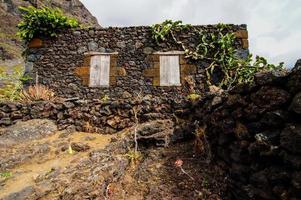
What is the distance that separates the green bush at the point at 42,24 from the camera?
1253cm

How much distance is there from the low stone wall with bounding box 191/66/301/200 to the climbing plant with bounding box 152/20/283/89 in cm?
700

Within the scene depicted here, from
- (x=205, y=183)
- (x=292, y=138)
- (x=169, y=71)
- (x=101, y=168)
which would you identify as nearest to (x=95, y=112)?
(x=101, y=168)

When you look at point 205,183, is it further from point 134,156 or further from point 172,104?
point 172,104

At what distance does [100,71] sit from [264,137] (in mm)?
9308

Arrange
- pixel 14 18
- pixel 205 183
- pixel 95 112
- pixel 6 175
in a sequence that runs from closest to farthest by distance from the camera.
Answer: pixel 205 183 < pixel 6 175 < pixel 95 112 < pixel 14 18

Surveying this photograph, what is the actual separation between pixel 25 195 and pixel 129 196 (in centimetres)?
158

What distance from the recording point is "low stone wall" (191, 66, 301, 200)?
319 cm

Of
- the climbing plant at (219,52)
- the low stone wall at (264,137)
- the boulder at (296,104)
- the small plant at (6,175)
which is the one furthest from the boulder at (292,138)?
the climbing plant at (219,52)

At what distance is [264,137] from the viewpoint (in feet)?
11.9

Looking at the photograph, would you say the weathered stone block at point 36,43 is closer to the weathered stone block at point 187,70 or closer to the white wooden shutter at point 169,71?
the white wooden shutter at point 169,71

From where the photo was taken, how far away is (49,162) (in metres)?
6.29

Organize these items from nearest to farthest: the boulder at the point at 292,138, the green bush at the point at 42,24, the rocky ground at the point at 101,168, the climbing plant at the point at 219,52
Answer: the boulder at the point at 292,138, the rocky ground at the point at 101,168, the climbing plant at the point at 219,52, the green bush at the point at 42,24

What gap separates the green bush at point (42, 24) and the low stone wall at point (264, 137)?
30.6 ft

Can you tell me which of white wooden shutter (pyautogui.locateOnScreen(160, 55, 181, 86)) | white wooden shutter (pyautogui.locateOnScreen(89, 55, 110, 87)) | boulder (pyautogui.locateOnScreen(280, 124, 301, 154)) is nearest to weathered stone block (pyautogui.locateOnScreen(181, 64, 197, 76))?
white wooden shutter (pyautogui.locateOnScreen(160, 55, 181, 86))
